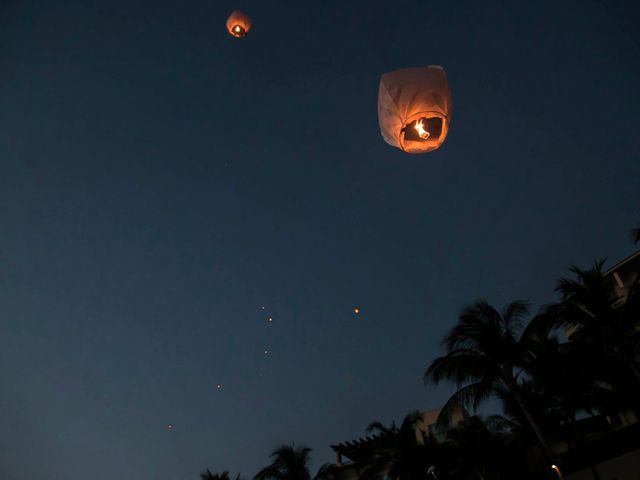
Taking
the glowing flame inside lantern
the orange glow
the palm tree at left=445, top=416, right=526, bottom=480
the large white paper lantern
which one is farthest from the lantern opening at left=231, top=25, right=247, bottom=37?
the palm tree at left=445, top=416, right=526, bottom=480

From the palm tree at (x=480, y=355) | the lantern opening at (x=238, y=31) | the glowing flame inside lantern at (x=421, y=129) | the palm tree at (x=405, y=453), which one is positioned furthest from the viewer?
the palm tree at (x=405, y=453)

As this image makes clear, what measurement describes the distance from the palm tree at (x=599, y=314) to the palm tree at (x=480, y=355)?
1.72 metres

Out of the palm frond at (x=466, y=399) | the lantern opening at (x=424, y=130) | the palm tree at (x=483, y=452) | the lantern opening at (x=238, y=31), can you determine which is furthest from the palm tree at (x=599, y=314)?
the lantern opening at (x=238, y=31)

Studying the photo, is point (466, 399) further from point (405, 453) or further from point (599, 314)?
point (405, 453)

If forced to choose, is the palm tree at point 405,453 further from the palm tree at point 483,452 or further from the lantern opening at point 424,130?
the lantern opening at point 424,130

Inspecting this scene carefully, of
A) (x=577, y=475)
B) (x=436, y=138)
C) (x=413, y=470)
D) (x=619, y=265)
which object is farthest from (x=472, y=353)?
(x=619, y=265)

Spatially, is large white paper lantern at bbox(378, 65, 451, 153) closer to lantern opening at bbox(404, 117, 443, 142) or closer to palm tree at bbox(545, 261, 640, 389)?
lantern opening at bbox(404, 117, 443, 142)

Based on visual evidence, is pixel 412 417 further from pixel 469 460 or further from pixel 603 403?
pixel 603 403

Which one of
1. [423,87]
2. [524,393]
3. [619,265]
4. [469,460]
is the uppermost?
[619,265]

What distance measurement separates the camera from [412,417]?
25.5 m

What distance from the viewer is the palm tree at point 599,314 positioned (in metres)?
15.5

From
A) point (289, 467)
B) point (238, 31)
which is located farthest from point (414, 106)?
point (289, 467)

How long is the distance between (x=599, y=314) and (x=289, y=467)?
2065cm

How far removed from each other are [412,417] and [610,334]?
512 inches
